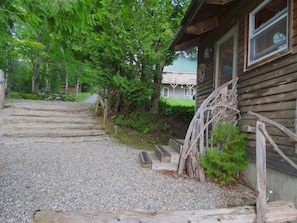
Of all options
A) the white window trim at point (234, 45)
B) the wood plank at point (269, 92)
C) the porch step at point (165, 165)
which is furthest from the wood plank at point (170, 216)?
the white window trim at point (234, 45)

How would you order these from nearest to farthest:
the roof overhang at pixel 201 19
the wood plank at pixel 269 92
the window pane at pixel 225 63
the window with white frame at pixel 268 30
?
the wood plank at pixel 269 92 < the window with white frame at pixel 268 30 < the roof overhang at pixel 201 19 < the window pane at pixel 225 63

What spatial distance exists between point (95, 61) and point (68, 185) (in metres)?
5.20

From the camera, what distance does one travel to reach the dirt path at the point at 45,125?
5758 millimetres

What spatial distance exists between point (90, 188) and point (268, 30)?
3615 millimetres

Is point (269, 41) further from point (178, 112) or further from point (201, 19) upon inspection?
point (178, 112)

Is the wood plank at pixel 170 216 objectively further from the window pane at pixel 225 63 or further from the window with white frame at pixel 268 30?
the window pane at pixel 225 63

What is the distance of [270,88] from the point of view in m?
2.98

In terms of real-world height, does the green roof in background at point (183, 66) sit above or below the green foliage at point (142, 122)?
above

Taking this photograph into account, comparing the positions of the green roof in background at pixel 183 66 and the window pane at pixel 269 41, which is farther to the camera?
the green roof in background at pixel 183 66

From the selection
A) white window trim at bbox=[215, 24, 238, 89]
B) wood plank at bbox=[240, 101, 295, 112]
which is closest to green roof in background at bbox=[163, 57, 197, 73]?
white window trim at bbox=[215, 24, 238, 89]

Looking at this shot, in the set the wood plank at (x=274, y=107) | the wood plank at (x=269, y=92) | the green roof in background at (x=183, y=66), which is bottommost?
the wood plank at (x=274, y=107)

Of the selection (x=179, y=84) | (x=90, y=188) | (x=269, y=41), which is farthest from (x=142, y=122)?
(x=179, y=84)

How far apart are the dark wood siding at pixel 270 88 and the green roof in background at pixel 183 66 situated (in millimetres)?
18526

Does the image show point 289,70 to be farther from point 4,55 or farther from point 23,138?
point 4,55
